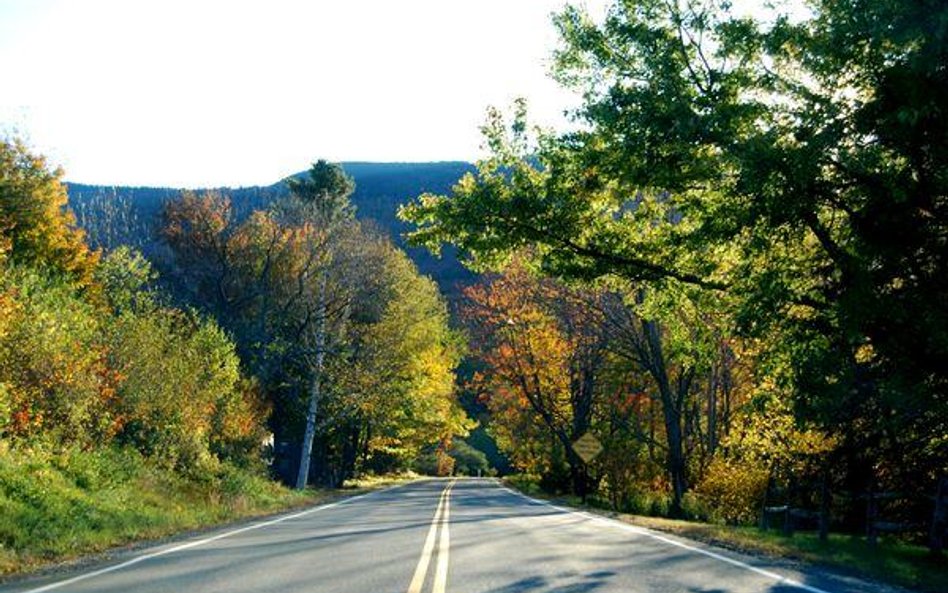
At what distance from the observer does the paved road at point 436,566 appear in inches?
333

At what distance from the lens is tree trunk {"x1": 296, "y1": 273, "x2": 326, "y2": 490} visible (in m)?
35.1

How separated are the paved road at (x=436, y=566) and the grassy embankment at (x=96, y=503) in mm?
1410

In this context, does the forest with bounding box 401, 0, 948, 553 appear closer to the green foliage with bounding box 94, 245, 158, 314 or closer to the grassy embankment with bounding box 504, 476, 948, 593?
the grassy embankment with bounding box 504, 476, 948, 593

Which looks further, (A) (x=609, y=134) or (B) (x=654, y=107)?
(A) (x=609, y=134)

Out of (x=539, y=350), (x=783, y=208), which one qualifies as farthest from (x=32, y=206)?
(x=783, y=208)

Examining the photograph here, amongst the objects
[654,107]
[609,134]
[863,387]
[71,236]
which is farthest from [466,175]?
[71,236]

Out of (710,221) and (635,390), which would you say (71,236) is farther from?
(710,221)

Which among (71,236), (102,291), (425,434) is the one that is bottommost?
(425,434)

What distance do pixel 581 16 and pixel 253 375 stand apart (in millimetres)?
26013

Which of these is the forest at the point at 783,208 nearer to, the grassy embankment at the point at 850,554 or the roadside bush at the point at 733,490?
the grassy embankment at the point at 850,554

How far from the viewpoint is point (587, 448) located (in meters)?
30.5

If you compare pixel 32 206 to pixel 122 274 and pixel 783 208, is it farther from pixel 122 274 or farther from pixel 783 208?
pixel 783 208

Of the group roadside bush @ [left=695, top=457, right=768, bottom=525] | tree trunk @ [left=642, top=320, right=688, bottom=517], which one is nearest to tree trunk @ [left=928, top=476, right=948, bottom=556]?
roadside bush @ [left=695, top=457, right=768, bottom=525]

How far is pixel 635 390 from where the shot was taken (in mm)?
40656
